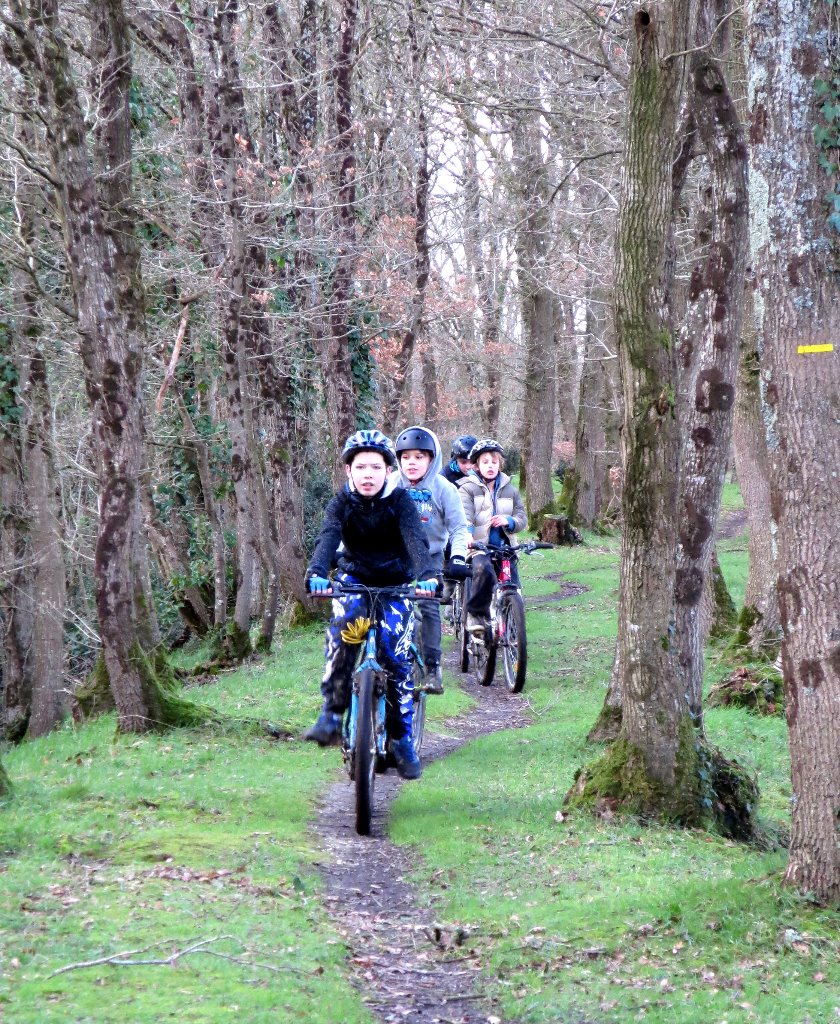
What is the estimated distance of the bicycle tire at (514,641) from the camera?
42.9 feet

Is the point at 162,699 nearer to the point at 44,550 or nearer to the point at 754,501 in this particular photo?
the point at 44,550

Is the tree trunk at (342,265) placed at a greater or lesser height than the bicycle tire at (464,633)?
greater

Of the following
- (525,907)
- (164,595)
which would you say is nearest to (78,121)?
(525,907)

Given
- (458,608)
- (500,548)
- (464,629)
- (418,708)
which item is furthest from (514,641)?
(418,708)

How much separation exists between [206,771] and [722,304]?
19.7ft

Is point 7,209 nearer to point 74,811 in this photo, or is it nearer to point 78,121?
point 78,121

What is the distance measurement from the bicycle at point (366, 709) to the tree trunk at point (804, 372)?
9.05 ft

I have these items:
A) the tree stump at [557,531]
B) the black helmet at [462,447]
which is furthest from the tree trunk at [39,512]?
the tree stump at [557,531]

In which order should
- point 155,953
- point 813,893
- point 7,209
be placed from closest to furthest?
point 155,953 → point 813,893 → point 7,209

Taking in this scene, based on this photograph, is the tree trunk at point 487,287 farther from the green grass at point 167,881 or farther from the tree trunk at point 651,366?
the tree trunk at point 651,366

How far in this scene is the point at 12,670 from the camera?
18.2 meters

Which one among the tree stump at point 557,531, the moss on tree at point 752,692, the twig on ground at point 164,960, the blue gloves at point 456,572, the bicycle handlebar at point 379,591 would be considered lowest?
the moss on tree at point 752,692

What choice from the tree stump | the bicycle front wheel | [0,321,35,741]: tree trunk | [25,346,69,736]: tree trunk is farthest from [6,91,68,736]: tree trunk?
the tree stump

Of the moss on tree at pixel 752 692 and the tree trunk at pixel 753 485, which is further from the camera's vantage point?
the tree trunk at pixel 753 485
